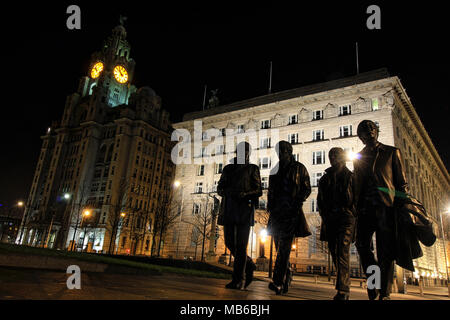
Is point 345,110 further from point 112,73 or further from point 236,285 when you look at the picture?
point 112,73

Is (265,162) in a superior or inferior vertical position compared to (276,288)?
superior

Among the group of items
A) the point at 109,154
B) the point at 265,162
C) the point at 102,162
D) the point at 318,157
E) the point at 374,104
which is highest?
the point at 109,154

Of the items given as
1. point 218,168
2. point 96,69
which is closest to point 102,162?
point 96,69

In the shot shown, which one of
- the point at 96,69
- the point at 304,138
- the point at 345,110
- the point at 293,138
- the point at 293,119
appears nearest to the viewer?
the point at 345,110

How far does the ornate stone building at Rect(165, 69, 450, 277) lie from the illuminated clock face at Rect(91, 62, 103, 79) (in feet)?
200

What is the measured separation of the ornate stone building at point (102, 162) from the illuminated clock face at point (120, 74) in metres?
0.32

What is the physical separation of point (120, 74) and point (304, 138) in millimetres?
78168

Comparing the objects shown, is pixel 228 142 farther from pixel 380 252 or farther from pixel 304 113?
pixel 380 252

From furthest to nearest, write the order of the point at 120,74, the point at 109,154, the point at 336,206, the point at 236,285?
the point at 120,74 < the point at 109,154 < the point at 236,285 < the point at 336,206

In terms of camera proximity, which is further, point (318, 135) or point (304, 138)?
point (304, 138)

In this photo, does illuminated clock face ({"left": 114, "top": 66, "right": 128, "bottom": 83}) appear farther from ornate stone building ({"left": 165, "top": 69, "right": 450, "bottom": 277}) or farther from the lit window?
the lit window

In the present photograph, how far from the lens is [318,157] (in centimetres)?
4078

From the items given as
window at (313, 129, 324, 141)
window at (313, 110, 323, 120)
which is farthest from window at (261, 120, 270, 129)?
window at (313, 129, 324, 141)
